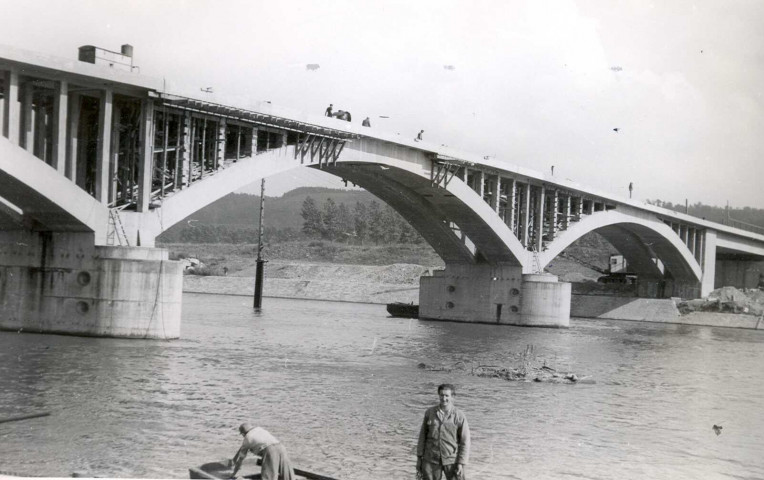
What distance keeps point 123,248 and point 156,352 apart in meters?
4.61

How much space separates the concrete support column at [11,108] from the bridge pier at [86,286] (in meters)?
5.16

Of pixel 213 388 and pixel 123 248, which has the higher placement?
pixel 123 248

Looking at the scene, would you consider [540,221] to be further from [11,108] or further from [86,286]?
[11,108]

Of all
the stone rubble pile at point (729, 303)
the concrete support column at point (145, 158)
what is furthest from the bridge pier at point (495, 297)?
the concrete support column at point (145, 158)

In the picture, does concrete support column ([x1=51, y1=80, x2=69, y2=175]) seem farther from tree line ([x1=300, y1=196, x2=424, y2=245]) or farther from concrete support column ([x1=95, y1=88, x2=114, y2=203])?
tree line ([x1=300, y1=196, x2=424, y2=245])

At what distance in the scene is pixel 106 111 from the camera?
119ft

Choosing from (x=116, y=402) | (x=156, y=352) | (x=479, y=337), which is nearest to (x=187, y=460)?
(x=116, y=402)

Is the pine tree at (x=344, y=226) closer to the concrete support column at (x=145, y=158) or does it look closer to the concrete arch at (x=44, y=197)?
the concrete support column at (x=145, y=158)

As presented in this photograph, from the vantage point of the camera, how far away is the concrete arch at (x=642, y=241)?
75.9m

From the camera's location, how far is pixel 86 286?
3634 centimetres

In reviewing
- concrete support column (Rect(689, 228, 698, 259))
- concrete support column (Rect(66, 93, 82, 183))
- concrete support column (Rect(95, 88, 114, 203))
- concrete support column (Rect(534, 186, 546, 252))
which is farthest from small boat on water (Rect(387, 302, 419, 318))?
concrete support column (Rect(66, 93, 82, 183))

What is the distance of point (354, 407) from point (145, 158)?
17608 mm

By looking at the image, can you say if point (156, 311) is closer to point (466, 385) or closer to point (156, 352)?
point (156, 352)

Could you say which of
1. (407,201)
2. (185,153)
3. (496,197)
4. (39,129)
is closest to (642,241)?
(496,197)
